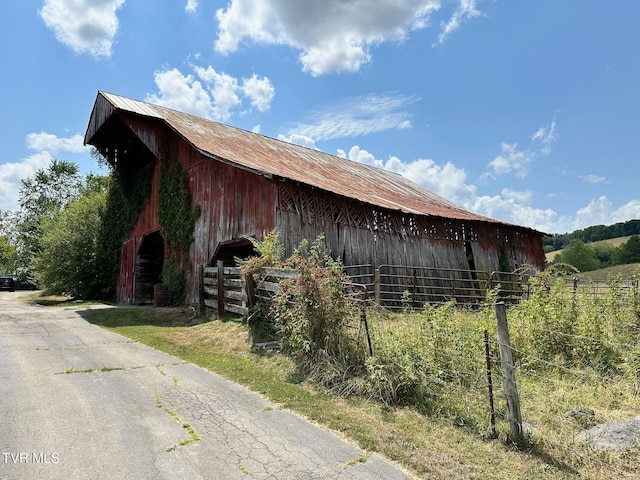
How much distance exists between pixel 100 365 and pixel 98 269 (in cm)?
1796

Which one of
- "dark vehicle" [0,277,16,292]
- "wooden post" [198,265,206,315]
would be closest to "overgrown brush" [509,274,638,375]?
"wooden post" [198,265,206,315]

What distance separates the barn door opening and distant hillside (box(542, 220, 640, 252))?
198 ft

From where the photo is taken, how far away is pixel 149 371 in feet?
21.3

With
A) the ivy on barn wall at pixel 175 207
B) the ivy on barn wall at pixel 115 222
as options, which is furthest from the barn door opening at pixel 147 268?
the ivy on barn wall at pixel 175 207

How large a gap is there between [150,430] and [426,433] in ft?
9.47

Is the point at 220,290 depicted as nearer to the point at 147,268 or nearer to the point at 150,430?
the point at 150,430

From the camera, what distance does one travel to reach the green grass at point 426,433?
3482 mm

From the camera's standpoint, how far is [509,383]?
408cm

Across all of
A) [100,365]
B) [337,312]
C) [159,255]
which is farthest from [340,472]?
[159,255]

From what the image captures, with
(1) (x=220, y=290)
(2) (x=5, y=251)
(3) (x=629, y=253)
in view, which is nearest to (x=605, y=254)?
(3) (x=629, y=253)

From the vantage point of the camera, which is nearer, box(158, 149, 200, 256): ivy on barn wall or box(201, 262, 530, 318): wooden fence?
box(201, 262, 530, 318): wooden fence

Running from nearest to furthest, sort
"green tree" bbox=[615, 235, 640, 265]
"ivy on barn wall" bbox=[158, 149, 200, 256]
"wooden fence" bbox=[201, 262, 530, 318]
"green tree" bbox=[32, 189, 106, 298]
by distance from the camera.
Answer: "wooden fence" bbox=[201, 262, 530, 318] → "ivy on barn wall" bbox=[158, 149, 200, 256] → "green tree" bbox=[32, 189, 106, 298] → "green tree" bbox=[615, 235, 640, 265]

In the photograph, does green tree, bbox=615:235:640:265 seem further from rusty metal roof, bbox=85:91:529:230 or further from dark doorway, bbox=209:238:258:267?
dark doorway, bbox=209:238:258:267

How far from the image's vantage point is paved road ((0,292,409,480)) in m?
3.45
